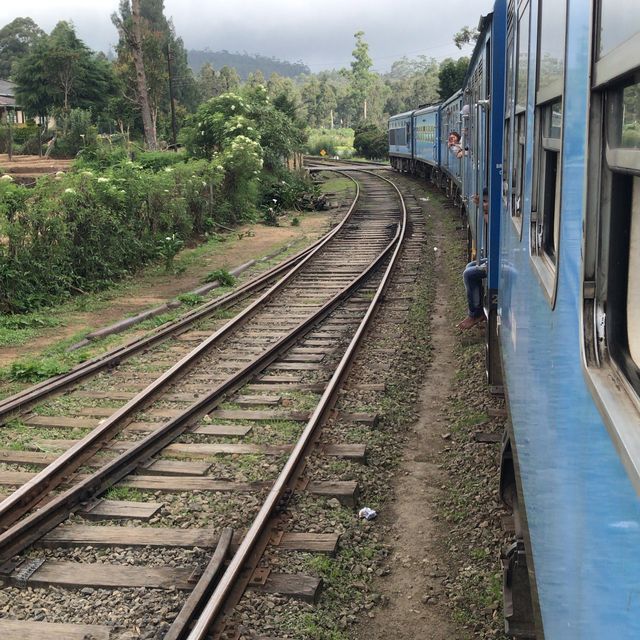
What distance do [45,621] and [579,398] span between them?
3.32 metres

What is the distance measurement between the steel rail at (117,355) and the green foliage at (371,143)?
47.9m

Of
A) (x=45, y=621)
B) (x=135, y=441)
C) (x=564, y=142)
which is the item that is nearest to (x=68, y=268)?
(x=135, y=441)

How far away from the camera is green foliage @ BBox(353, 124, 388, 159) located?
60.3m

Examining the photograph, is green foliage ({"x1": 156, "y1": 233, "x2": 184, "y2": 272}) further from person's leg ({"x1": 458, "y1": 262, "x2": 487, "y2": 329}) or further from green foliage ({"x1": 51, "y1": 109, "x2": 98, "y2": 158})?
green foliage ({"x1": 51, "y1": 109, "x2": 98, "y2": 158})

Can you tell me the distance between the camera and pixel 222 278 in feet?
44.9

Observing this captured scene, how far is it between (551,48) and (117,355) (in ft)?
23.1

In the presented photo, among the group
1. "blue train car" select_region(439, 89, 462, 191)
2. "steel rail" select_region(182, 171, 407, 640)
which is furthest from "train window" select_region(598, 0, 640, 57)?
"blue train car" select_region(439, 89, 462, 191)

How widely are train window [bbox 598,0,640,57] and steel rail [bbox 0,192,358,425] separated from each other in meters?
6.46

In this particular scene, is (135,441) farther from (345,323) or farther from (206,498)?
(345,323)

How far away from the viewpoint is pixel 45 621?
13.5ft

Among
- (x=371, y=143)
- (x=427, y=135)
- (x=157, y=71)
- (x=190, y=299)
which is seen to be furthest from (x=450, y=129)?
(x=371, y=143)

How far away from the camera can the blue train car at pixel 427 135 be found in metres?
25.0

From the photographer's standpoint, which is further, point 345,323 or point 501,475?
point 345,323

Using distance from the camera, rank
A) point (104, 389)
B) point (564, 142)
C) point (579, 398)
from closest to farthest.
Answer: point (579, 398)
point (564, 142)
point (104, 389)
